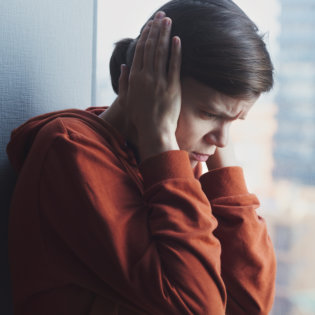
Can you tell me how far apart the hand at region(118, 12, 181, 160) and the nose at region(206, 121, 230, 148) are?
0.08 m

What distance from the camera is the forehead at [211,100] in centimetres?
72

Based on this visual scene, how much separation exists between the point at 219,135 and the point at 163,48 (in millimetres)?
197

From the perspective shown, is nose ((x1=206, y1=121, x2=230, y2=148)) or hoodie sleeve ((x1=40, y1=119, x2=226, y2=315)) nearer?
hoodie sleeve ((x1=40, y1=119, x2=226, y2=315))

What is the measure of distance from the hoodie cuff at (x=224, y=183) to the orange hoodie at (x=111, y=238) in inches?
4.3

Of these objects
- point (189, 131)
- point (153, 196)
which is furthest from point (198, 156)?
point (153, 196)

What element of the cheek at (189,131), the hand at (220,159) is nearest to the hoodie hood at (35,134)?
the cheek at (189,131)

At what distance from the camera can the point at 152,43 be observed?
0.74 metres

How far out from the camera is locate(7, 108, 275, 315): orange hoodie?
24.4 inches

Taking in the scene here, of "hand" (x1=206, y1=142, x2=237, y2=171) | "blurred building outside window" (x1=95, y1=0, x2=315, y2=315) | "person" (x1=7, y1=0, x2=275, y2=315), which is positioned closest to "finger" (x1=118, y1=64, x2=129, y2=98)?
"person" (x1=7, y1=0, x2=275, y2=315)

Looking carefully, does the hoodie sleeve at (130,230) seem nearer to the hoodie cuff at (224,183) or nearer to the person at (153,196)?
the person at (153,196)

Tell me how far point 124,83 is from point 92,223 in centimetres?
31

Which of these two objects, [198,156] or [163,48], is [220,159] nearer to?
[198,156]

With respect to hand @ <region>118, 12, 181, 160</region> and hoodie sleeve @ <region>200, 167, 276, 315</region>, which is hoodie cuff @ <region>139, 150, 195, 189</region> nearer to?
hand @ <region>118, 12, 181, 160</region>

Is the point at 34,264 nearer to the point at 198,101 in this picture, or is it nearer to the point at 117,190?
the point at 117,190
